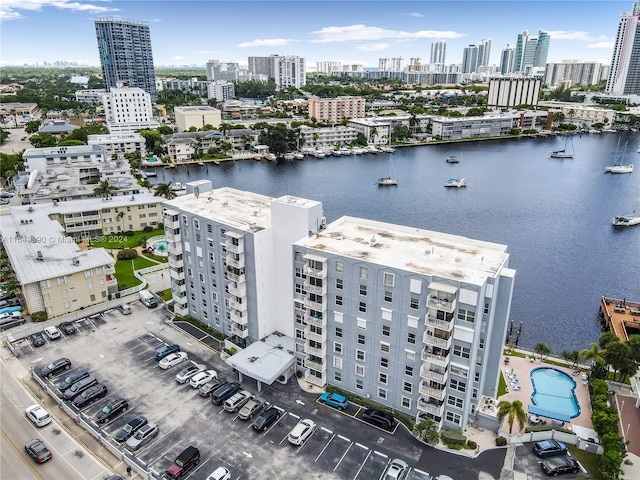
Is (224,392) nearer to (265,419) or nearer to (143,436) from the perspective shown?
(265,419)

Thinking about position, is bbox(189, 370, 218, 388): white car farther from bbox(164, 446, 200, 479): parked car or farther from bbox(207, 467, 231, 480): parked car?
bbox(207, 467, 231, 480): parked car

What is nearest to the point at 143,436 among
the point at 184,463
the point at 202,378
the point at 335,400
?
the point at 184,463

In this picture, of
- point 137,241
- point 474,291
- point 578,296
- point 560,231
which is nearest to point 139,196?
point 137,241

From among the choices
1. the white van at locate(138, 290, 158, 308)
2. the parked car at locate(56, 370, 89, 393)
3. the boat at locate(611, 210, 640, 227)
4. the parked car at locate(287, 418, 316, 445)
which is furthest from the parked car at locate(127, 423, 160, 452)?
the boat at locate(611, 210, 640, 227)

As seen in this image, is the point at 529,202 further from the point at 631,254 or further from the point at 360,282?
the point at 360,282

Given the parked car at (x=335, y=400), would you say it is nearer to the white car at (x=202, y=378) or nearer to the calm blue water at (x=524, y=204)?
the white car at (x=202, y=378)

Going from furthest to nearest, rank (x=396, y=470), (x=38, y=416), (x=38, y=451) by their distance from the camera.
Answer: (x=38, y=416), (x=38, y=451), (x=396, y=470)
